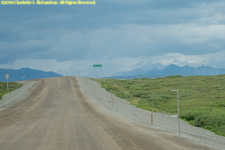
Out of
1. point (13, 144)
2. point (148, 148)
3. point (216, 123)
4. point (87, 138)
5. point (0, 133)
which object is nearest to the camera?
point (148, 148)

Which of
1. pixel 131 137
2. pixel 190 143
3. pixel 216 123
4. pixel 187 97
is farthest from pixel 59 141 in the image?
pixel 187 97

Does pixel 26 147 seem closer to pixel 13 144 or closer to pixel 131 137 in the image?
pixel 13 144

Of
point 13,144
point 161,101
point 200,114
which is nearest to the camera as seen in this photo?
point 13,144

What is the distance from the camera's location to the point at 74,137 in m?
16.5

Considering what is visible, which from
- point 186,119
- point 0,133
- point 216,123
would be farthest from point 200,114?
point 0,133

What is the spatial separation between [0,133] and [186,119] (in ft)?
64.8

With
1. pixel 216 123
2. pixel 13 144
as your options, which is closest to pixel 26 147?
pixel 13 144

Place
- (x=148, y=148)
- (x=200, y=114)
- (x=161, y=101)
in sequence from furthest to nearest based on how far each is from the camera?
(x=161, y=101), (x=200, y=114), (x=148, y=148)

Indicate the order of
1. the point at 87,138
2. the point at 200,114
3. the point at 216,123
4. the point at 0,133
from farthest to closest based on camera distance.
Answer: the point at 200,114 → the point at 216,123 → the point at 0,133 → the point at 87,138

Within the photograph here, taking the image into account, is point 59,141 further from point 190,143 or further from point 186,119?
point 186,119

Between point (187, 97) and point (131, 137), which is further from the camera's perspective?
point (187, 97)

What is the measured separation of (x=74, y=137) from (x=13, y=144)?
3.32 meters

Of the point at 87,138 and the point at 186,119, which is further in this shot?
the point at 186,119

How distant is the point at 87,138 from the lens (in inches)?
634
